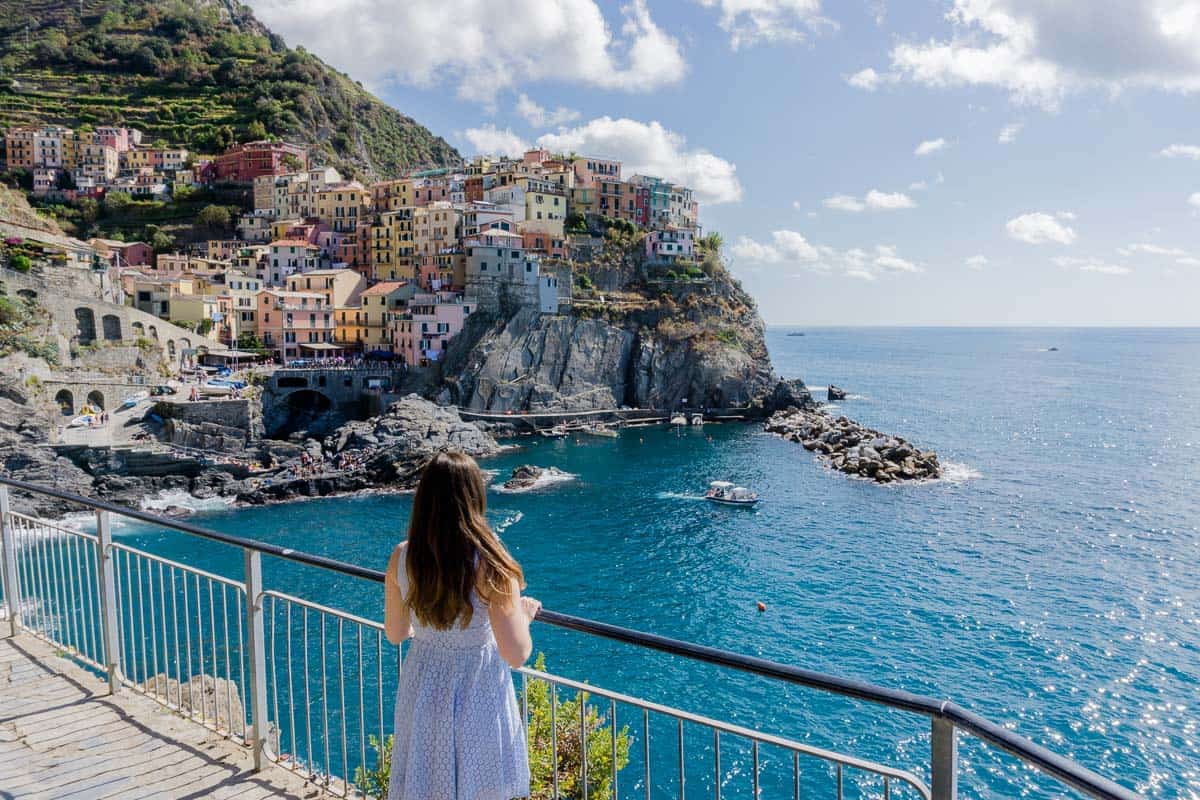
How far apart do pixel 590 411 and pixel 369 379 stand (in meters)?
17.4

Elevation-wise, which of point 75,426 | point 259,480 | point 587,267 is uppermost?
point 587,267

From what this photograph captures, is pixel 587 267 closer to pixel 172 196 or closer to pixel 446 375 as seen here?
pixel 446 375

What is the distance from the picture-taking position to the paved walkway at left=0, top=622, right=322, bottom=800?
4.48m

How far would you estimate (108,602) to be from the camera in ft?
18.3

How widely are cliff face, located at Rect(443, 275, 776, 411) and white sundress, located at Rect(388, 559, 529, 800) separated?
5534 cm

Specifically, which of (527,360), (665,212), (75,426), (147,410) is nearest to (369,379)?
(527,360)

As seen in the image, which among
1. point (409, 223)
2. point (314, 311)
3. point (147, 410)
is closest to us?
point (147, 410)

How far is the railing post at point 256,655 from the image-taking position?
4535 millimetres

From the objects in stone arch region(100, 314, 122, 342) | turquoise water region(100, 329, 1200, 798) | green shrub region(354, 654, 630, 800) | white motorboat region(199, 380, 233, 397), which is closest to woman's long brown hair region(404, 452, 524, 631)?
green shrub region(354, 654, 630, 800)

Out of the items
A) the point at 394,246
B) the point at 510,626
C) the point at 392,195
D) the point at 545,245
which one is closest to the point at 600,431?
the point at 545,245

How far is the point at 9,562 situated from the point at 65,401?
135ft

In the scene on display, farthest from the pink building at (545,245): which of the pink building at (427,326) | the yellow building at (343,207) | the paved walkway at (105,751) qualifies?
the paved walkway at (105,751)

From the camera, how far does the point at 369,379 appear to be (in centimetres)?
5625

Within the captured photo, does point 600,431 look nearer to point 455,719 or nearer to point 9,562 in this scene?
point 9,562
